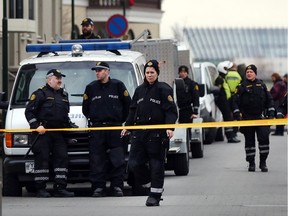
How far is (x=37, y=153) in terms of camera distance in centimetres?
1817

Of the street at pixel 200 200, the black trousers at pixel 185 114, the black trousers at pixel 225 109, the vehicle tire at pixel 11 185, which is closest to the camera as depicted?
the street at pixel 200 200

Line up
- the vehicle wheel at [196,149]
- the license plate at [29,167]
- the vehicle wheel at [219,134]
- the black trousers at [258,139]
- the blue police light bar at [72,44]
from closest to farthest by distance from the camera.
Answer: the license plate at [29,167] → the blue police light bar at [72,44] → the black trousers at [258,139] → the vehicle wheel at [196,149] → the vehicle wheel at [219,134]

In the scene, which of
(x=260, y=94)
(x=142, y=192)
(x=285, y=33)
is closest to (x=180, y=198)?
(x=142, y=192)

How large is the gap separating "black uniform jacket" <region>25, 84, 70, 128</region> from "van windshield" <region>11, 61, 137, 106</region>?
0.87 m

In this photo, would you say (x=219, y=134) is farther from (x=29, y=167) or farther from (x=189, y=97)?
(x=29, y=167)

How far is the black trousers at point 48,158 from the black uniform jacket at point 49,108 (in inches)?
7.6

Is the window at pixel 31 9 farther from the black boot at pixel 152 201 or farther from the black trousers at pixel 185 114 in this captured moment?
the black boot at pixel 152 201

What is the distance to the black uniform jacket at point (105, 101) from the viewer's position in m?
18.1

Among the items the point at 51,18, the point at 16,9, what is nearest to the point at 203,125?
the point at 16,9

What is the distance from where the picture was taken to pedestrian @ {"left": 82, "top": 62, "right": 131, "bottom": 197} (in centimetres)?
1809

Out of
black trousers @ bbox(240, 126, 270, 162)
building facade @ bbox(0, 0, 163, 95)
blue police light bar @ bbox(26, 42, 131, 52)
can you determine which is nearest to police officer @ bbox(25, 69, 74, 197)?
blue police light bar @ bbox(26, 42, 131, 52)

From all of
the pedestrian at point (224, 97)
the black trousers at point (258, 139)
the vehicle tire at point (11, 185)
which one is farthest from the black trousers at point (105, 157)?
the pedestrian at point (224, 97)

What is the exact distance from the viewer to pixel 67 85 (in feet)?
63.2

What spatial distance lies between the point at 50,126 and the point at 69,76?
121 centimetres
